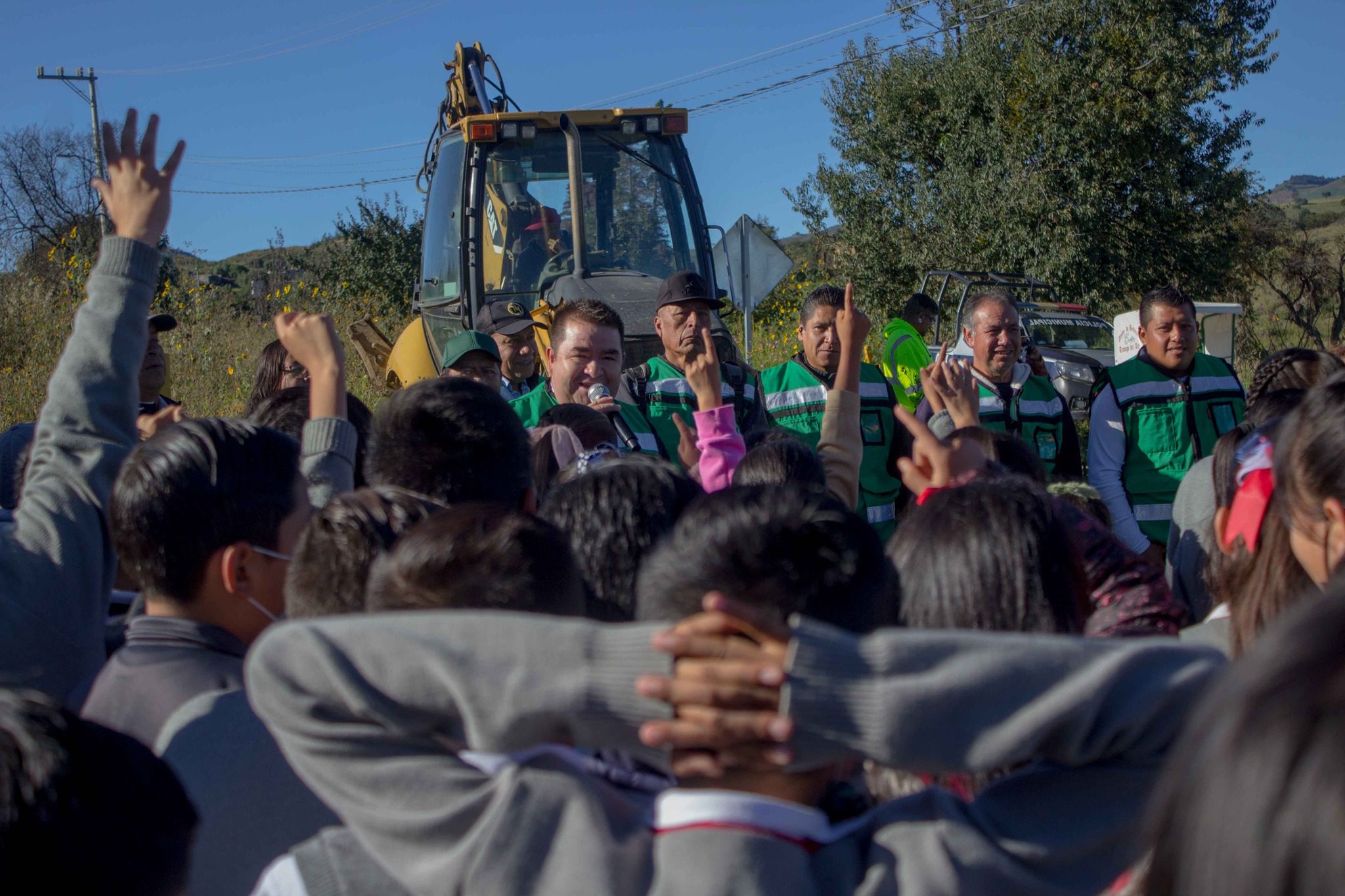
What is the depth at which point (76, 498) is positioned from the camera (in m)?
2.21

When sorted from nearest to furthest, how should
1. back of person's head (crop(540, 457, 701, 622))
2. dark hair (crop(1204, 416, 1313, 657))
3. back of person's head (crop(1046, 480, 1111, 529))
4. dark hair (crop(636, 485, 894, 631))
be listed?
dark hair (crop(636, 485, 894, 631)), dark hair (crop(1204, 416, 1313, 657)), back of person's head (crop(540, 457, 701, 622)), back of person's head (crop(1046, 480, 1111, 529))

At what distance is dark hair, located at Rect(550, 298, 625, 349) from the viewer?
4.72 metres

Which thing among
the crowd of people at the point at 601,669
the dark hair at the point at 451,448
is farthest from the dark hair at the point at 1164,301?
the dark hair at the point at 451,448

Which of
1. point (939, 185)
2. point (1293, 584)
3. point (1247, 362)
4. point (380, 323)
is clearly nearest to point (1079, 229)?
point (939, 185)

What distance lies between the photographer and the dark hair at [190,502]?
2029mm

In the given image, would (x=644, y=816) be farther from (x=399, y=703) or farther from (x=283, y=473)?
(x=283, y=473)

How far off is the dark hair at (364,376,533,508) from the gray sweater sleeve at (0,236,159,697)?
547mm

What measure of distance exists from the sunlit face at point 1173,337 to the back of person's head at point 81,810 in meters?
5.03

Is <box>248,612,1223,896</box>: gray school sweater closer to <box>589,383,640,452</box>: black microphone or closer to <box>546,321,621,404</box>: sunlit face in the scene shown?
<box>589,383,640,452</box>: black microphone

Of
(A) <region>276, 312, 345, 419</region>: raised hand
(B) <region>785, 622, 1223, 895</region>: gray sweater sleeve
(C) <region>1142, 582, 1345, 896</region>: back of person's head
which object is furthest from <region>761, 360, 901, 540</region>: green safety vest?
(C) <region>1142, 582, 1345, 896</region>: back of person's head

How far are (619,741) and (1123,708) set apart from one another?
51cm

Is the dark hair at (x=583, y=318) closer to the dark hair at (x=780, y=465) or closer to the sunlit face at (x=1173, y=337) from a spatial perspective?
the dark hair at (x=780, y=465)

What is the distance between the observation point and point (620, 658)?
113cm

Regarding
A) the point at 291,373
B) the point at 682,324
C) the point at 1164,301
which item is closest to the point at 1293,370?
the point at 1164,301
